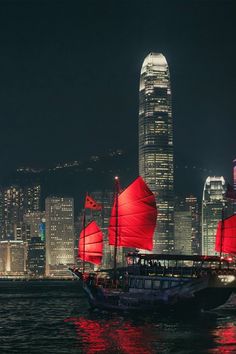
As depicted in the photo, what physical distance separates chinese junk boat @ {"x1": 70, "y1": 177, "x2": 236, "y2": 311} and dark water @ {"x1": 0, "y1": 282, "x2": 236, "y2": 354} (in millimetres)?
1606

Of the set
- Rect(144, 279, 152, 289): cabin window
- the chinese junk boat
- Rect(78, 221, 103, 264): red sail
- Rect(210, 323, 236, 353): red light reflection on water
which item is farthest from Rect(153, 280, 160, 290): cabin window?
Rect(78, 221, 103, 264): red sail

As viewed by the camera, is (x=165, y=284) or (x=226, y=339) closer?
(x=226, y=339)

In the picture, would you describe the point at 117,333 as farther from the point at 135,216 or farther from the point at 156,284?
the point at 135,216

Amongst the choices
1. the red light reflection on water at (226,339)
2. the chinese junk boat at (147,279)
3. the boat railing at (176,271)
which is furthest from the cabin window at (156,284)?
the red light reflection on water at (226,339)

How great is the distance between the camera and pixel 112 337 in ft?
217

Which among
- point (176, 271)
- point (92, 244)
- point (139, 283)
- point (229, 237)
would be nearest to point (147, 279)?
point (139, 283)

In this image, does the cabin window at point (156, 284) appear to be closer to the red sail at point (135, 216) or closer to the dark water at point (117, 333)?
the dark water at point (117, 333)

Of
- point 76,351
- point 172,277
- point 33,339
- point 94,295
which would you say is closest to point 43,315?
point 94,295

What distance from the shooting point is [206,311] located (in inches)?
3383

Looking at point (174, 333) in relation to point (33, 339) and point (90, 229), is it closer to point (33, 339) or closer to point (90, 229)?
point (33, 339)

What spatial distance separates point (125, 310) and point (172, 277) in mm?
6511

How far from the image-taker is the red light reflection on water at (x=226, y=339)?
59.1 metres

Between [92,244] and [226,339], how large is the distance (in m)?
44.3

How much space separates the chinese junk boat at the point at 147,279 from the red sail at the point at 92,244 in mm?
9619
